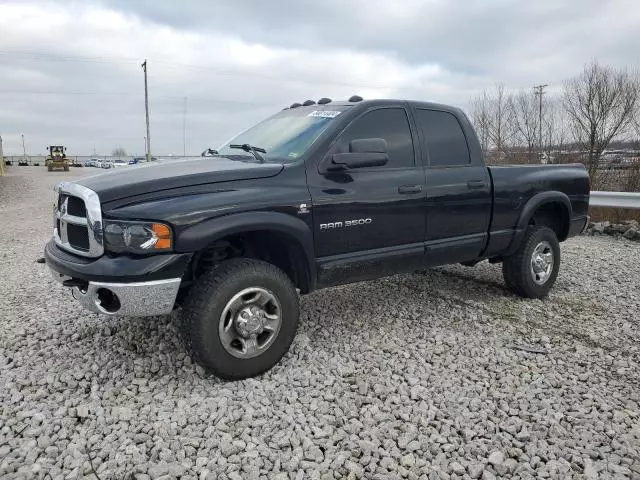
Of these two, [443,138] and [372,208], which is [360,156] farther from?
[443,138]

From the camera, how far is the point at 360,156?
11.9ft

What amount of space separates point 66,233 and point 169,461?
1.73 meters

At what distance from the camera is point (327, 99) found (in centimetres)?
457

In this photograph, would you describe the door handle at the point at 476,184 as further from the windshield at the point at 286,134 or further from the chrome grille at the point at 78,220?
the chrome grille at the point at 78,220

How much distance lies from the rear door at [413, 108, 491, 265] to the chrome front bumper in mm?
2221

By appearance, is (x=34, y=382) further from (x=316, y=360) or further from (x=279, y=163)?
(x=279, y=163)

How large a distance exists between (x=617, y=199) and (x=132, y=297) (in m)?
9.04

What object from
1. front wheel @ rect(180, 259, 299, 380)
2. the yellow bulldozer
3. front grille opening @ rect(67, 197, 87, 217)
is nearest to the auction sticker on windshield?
front wheel @ rect(180, 259, 299, 380)

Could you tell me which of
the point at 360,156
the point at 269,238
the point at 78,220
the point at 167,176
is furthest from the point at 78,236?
the point at 360,156

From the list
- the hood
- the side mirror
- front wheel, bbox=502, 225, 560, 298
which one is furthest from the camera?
front wheel, bbox=502, 225, 560, 298

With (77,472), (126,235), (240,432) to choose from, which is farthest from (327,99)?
(77,472)

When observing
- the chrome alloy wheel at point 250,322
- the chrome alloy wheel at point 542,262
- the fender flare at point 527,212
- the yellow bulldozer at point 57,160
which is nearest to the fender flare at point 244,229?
the chrome alloy wheel at point 250,322

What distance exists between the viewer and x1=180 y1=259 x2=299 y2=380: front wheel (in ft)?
10.3

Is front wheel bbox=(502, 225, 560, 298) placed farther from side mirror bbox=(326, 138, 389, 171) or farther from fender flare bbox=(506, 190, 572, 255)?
side mirror bbox=(326, 138, 389, 171)
